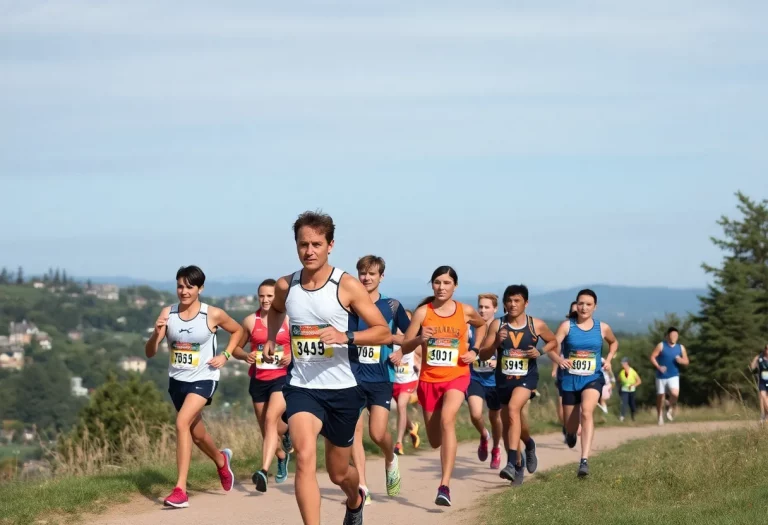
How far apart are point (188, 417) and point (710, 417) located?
18.2 meters

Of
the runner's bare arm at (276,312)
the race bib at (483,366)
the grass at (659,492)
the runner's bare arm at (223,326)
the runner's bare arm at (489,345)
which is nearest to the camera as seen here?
the runner's bare arm at (276,312)

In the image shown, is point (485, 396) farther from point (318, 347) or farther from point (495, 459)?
point (318, 347)

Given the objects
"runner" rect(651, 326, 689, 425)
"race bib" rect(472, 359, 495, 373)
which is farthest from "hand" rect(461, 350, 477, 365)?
"runner" rect(651, 326, 689, 425)

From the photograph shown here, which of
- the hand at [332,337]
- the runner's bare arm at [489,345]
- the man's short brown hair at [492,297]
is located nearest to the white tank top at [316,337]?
the hand at [332,337]

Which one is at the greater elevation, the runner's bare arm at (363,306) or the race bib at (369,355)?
the runner's bare arm at (363,306)

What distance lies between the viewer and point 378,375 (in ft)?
36.0

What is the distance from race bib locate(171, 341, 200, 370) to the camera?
1088cm

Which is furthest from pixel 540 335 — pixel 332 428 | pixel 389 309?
pixel 332 428

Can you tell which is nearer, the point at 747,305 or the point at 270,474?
the point at 270,474

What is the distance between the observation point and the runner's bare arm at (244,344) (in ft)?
38.9

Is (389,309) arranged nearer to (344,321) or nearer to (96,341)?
(344,321)

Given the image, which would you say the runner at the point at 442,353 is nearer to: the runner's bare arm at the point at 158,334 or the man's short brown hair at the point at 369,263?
the man's short brown hair at the point at 369,263

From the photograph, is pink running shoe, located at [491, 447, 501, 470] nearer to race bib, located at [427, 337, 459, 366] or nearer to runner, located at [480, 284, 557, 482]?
runner, located at [480, 284, 557, 482]

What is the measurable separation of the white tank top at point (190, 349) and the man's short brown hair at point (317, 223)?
3.41 metres
